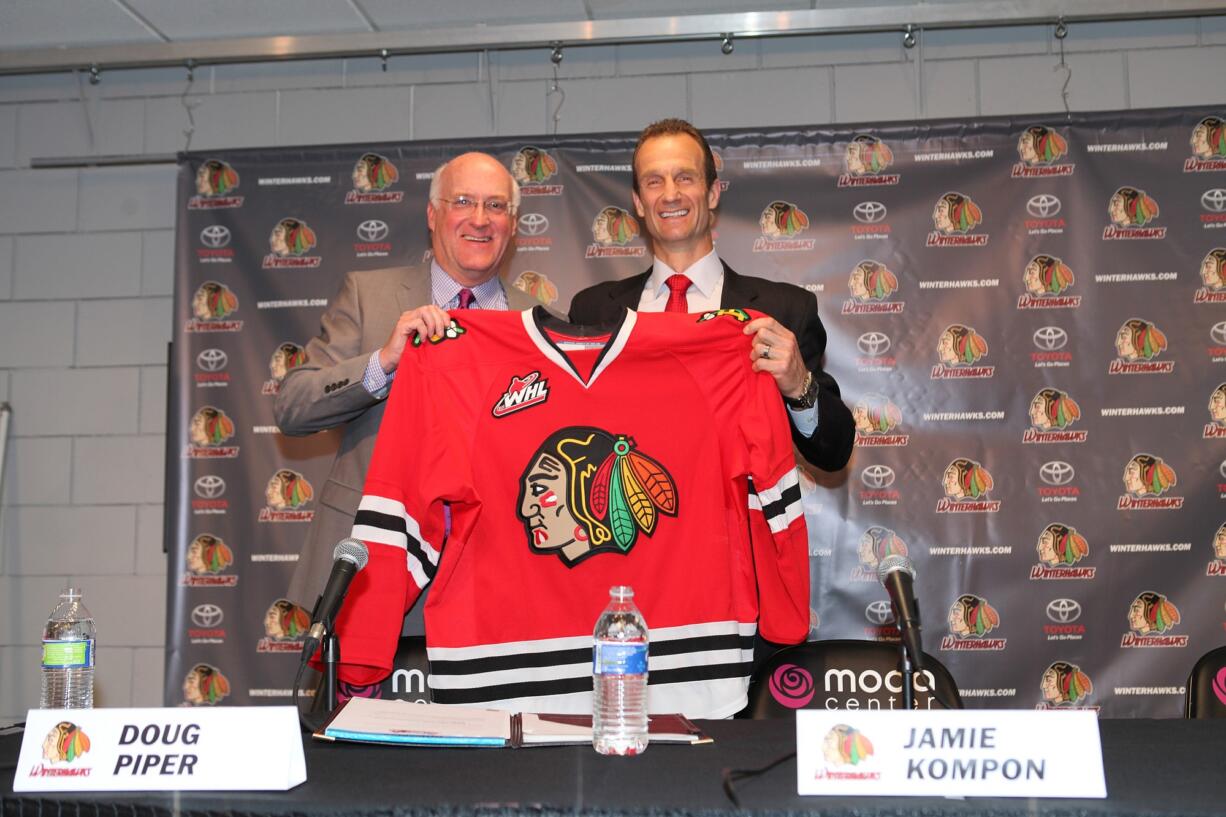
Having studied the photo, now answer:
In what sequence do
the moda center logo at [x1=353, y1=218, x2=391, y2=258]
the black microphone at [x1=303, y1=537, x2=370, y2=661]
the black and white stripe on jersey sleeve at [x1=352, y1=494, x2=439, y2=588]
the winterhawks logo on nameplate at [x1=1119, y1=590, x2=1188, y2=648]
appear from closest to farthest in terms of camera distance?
the black microphone at [x1=303, y1=537, x2=370, y2=661] < the black and white stripe on jersey sleeve at [x1=352, y1=494, x2=439, y2=588] < the winterhawks logo on nameplate at [x1=1119, y1=590, x2=1188, y2=648] < the moda center logo at [x1=353, y1=218, x2=391, y2=258]

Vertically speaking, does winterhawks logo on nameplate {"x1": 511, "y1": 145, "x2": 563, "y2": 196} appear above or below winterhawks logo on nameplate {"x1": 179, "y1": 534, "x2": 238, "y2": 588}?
above

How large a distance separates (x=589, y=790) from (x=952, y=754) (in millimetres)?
436

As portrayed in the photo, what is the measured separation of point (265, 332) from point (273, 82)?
1039 mm

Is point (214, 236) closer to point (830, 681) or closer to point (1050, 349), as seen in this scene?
point (830, 681)

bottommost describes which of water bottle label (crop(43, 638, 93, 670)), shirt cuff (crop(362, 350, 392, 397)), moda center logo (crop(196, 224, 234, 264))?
water bottle label (crop(43, 638, 93, 670))

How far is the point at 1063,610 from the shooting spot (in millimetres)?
3568

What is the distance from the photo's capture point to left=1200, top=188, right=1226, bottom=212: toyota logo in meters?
3.67

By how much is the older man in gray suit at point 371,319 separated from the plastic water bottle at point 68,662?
0.77 m

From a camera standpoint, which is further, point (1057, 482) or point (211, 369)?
point (211, 369)

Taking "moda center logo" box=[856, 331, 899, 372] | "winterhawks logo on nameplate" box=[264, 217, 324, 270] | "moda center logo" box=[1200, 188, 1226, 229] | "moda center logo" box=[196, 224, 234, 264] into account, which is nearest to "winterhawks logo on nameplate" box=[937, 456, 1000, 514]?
"moda center logo" box=[856, 331, 899, 372]

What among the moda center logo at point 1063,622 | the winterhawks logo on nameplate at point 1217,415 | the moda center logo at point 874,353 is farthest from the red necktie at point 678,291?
the winterhawks logo on nameplate at point 1217,415

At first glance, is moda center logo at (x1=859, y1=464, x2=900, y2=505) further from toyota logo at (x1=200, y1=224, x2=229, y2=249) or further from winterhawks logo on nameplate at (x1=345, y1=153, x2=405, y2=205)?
toyota logo at (x1=200, y1=224, x2=229, y2=249)

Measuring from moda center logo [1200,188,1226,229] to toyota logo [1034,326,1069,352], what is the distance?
608 mm

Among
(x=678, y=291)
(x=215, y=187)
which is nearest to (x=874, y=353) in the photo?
(x=678, y=291)
